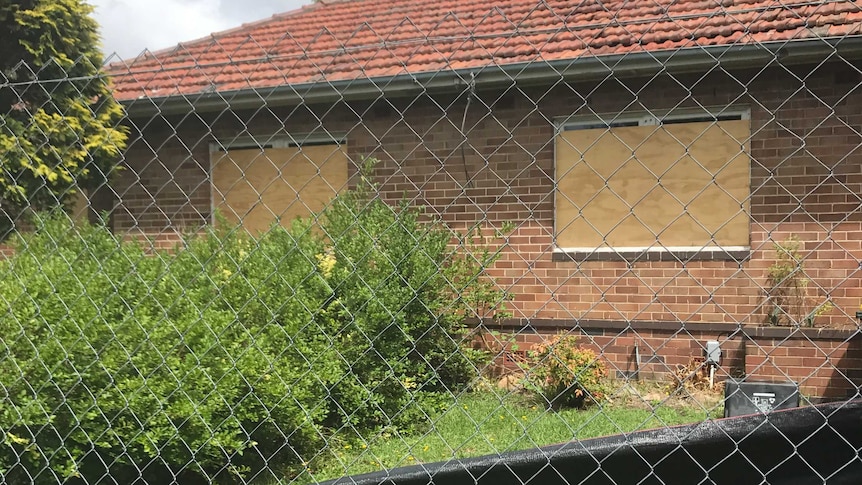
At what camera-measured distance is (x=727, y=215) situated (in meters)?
5.99

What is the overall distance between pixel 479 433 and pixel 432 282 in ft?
4.54

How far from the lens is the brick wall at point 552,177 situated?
5.59 metres

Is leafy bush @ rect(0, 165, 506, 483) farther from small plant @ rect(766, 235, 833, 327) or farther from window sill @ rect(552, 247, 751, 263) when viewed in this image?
small plant @ rect(766, 235, 833, 327)

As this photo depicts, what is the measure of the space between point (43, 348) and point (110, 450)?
0.67 m

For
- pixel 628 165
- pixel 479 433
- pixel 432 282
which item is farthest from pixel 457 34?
pixel 479 433

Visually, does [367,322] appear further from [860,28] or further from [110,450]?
[860,28]

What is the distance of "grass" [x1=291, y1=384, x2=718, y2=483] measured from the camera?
3783 mm

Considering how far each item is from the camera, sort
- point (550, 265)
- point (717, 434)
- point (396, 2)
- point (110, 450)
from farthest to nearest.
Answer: point (396, 2), point (550, 265), point (110, 450), point (717, 434)

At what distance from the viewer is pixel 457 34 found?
6910 mm

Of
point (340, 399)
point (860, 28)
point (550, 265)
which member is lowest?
point (340, 399)

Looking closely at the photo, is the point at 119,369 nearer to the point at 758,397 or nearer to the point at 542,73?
the point at 758,397

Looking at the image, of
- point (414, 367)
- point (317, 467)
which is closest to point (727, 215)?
point (414, 367)

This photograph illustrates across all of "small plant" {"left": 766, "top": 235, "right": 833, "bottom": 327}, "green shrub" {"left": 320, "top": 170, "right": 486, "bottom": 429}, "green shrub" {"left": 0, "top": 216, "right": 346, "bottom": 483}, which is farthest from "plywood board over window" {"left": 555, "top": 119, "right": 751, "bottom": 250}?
"green shrub" {"left": 0, "top": 216, "right": 346, "bottom": 483}

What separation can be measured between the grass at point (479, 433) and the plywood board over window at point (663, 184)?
1759 millimetres
